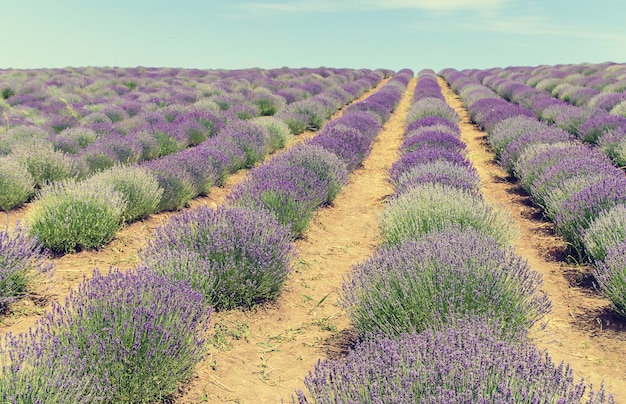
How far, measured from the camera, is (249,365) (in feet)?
11.6

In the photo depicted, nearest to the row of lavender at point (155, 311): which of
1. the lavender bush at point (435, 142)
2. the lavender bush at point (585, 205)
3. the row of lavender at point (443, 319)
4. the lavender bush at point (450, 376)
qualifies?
the row of lavender at point (443, 319)

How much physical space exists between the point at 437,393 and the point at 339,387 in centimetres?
50

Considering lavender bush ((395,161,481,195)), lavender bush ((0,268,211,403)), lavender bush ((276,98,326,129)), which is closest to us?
lavender bush ((0,268,211,403))

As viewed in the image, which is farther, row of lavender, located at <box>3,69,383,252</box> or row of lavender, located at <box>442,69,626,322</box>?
row of lavender, located at <box>3,69,383,252</box>

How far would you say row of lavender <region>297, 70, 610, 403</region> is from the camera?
2100 millimetres

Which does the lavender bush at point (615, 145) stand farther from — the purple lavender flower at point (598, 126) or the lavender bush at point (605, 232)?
the lavender bush at point (605, 232)

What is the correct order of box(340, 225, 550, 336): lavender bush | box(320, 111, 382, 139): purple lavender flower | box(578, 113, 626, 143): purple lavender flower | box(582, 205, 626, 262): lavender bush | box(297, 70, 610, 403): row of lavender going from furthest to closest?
box(320, 111, 382, 139): purple lavender flower
box(578, 113, 626, 143): purple lavender flower
box(582, 205, 626, 262): lavender bush
box(340, 225, 550, 336): lavender bush
box(297, 70, 610, 403): row of lavender

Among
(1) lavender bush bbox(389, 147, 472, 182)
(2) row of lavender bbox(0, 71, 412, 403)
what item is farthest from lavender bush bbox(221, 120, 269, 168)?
(2) row of lavender bbox(0, 71, 412, 403)

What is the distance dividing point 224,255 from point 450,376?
256 cm

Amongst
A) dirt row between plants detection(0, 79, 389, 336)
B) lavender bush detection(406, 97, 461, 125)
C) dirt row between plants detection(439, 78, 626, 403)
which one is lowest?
dirt row between plants detection(439, 78, 626, 403)

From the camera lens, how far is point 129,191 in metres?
6.32

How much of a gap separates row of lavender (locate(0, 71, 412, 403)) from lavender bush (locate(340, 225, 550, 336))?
1.07m

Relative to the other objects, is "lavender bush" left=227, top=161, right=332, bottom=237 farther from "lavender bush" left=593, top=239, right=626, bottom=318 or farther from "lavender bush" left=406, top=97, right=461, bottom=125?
"lavender bush" left=406, top=97, right=461, bottom=125

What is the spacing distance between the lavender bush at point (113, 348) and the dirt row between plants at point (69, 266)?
109cm
